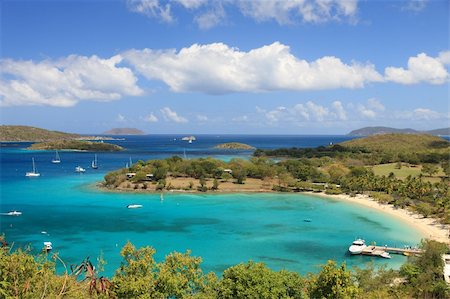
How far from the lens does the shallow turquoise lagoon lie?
139 ft

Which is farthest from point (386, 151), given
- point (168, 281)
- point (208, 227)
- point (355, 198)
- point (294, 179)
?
point (168, 281)

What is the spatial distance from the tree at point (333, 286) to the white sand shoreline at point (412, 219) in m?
29.1

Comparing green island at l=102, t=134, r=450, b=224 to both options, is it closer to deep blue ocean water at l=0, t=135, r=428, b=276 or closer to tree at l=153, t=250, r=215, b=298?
deep blue ocean water at l=0, t=135, r=428, b=276

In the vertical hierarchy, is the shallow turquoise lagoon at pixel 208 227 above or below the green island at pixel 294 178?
below

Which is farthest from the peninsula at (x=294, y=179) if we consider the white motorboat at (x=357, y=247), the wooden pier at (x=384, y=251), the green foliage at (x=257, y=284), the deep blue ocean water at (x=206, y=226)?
the green foliage at (x=257, y=284)

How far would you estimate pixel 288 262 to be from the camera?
130 feet

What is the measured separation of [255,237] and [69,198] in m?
42.2

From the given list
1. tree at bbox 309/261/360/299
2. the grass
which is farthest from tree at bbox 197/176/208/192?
tree at bbox 309/261/360/299

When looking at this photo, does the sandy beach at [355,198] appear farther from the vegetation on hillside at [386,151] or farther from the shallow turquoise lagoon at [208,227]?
the vegetation on hillside at [386,151]

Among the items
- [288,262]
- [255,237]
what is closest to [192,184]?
[255,237]

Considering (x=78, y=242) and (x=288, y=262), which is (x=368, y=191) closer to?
(x=288, y=262)

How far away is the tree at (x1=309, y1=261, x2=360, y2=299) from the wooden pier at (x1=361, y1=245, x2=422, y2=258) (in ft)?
73.3

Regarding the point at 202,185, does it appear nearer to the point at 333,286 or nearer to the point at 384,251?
the point at 384,251

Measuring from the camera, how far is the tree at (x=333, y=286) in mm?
20766
